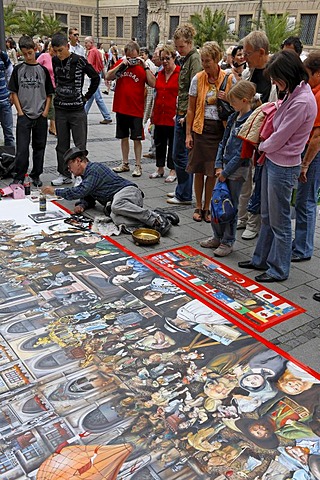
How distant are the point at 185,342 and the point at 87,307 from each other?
0.63m

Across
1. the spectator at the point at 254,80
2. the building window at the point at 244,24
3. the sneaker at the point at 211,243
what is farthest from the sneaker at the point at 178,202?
the building window at the point at 244,24

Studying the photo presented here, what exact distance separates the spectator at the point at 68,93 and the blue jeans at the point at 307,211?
98.1 inches

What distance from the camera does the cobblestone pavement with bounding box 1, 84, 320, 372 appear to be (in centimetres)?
253

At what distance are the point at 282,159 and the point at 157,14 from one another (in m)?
32.9

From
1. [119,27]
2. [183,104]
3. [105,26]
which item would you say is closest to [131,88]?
[183,104]

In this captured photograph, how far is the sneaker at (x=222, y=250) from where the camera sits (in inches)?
138

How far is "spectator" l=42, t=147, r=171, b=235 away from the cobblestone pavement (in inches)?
6.6

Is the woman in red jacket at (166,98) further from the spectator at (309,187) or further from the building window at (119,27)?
the building window at (119,27)

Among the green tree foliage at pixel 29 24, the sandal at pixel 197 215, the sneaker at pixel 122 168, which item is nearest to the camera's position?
the sandal at pixel 197 215

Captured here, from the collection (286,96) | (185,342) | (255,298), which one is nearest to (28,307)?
(185,342)

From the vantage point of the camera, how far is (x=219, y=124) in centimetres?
379

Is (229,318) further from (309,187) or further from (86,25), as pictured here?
(86,25)

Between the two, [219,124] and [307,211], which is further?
[219,124]

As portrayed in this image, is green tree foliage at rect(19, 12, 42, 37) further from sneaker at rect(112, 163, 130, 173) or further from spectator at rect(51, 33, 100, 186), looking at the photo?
spectator at rect(51, 33, 100, 186)
